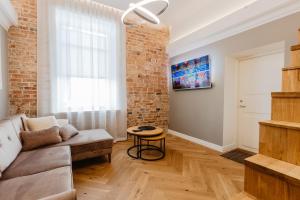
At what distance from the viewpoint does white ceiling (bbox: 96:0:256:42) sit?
9.18ft

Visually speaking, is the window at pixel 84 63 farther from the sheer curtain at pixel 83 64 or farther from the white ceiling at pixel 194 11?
the white ceiling at pixel 194 11

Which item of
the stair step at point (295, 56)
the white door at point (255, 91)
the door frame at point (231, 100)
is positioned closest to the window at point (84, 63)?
the door frame at point (231, 100)

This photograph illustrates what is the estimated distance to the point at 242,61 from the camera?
3086mm

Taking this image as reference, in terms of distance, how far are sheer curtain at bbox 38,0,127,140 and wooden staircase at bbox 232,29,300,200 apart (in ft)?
9.41

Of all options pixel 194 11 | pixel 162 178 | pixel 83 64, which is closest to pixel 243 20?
pixel 194 11

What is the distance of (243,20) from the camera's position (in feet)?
8.40

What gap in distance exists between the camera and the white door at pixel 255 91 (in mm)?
2607

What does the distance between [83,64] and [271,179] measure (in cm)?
338

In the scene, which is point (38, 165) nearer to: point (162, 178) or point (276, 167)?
point (162, 178)

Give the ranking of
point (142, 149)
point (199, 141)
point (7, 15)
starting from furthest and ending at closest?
point (199, 141), point (142, 149), point (7, 15)

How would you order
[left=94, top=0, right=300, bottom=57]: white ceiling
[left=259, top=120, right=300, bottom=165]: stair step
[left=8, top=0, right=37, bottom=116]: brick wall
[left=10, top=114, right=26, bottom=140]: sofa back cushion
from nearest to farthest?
[left=259, top=120, right=300, bottom=165]: stair step, [left=10, top=114, right=26, bottom=140]: sofa back cushion, [left=94, top=0, right=300, bottom=57]: white ceiling, [left=8, top=0, right=37, bottom=116]: brick wall

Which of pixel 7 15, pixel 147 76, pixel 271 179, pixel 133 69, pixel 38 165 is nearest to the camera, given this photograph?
pixel 271 179

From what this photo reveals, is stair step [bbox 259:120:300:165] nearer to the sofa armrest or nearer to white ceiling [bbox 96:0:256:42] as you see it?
the sofa armrest

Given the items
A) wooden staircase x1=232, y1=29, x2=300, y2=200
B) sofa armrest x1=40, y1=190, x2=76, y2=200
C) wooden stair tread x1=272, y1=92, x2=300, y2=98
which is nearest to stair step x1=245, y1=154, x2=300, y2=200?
wooden staircase x1=232, y1=29, x2=300, y2=200
